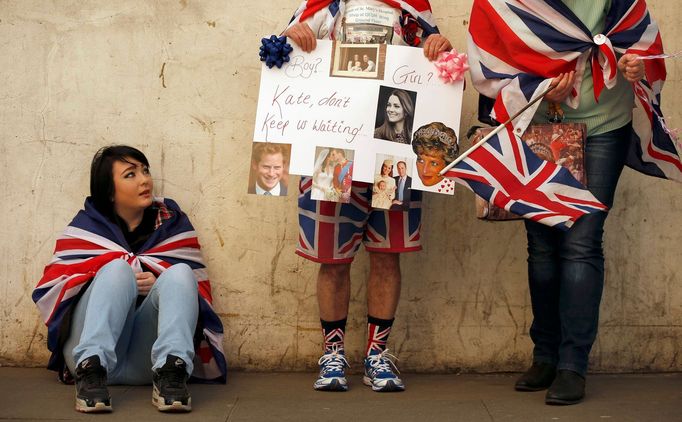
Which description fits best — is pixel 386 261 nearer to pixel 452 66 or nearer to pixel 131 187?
pixel 452 66

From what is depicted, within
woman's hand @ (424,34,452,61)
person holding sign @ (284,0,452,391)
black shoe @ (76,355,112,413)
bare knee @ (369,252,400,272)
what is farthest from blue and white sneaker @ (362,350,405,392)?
woman's hand @ (424,34,452,61)

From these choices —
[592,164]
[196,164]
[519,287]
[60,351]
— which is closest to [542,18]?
[592,164]

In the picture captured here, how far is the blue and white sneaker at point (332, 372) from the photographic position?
4.56 meters

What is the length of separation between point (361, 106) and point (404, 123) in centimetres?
20

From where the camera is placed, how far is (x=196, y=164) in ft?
16.7

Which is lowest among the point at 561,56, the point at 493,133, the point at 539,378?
the point at 539,378

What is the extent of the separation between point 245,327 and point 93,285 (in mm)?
953

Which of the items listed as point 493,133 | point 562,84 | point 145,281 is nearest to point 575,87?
point 562,84

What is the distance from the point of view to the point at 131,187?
4738 mm

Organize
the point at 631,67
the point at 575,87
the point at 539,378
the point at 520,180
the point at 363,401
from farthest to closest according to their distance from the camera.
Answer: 1. the point at 539,378
2. the point at 363,401
3. the point at 575,87
4. the point at 520,180
5. the point at 631,67

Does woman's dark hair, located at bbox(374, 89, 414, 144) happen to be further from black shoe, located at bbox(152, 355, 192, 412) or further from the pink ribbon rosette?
black shoe, located at bbox(152, 355, 192, 412)

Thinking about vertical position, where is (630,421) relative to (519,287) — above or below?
below

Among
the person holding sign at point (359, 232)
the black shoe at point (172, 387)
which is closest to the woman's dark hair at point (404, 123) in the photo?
the person holding sign at point (359, 232)

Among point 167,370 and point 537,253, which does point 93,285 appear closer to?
point 167,370
